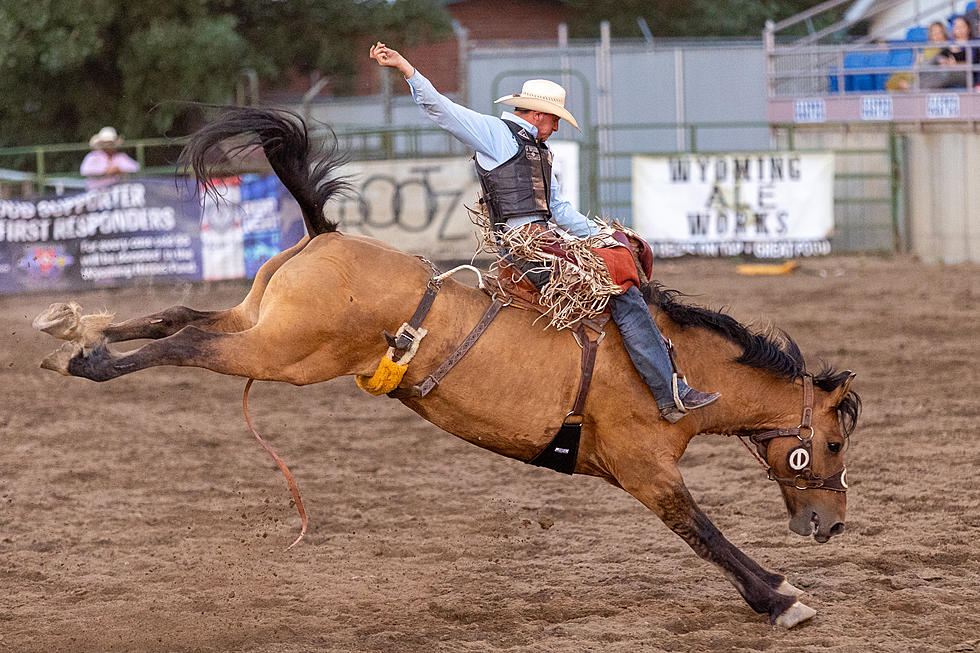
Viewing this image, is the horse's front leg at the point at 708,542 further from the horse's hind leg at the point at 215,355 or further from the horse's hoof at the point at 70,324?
the horse's hoof at the point at 70,324

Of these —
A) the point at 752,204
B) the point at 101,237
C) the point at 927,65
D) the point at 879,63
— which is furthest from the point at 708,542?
the point at 879,63

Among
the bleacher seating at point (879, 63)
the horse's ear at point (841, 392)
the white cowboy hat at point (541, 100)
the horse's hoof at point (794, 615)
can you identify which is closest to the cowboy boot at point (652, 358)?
the horse's ear at point (841, 392)

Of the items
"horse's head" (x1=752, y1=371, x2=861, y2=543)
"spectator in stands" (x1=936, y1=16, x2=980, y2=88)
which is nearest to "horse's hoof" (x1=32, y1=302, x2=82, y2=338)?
"horse's head" (x1=752, y1=371, x2=861, y2=543)

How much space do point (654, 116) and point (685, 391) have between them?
15.8m

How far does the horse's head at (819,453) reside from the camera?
180 inches

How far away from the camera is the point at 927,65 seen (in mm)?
16891

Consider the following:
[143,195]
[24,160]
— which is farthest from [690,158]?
[24,160]

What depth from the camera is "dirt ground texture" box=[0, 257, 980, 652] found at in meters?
4.21

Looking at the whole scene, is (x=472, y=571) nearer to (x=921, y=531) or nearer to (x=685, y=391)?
(x=685, y=391)

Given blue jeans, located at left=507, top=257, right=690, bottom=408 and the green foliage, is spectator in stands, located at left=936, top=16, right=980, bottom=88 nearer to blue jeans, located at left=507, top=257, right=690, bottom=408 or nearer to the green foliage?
the green foliage

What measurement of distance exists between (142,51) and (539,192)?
1663 centimetres

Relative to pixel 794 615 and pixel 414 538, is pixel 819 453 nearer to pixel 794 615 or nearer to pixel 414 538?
pixel 794 615

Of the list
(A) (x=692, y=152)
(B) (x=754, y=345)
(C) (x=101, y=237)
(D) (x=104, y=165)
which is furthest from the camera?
(A) (x=692, y=152)

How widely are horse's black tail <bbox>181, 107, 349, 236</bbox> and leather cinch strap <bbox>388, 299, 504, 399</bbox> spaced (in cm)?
70
